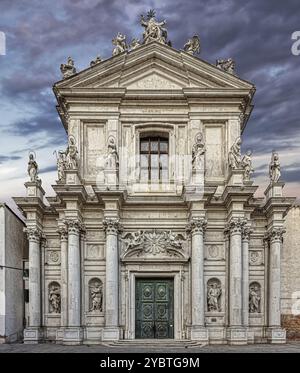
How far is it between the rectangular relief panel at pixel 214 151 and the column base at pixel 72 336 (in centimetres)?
786

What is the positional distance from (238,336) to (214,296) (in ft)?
5.89

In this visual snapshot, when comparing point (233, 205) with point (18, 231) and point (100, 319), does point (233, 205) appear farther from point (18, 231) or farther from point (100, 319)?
point (18, 231)

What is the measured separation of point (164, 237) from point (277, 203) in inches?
179

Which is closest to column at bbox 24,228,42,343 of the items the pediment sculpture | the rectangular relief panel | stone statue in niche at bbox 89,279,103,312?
stone statue in niche at bbox 89,279,103,312

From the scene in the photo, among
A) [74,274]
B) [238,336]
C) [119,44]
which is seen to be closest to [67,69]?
[119,44]

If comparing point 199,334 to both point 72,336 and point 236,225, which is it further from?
point 72,336

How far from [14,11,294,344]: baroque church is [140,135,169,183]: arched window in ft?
0.13

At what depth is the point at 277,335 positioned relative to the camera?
2488 centimetres

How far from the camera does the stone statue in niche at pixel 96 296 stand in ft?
82.9

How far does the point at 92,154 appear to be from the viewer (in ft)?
86.6

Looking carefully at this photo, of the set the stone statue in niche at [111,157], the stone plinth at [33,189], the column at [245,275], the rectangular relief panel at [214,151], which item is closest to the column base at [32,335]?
the stone plinth at [33,189]

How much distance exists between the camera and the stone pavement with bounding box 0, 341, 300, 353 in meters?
21.8

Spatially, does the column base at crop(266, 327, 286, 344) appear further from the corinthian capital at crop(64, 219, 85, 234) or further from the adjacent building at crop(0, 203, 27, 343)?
the adjacent building at crop(0, 203, 27, 343)

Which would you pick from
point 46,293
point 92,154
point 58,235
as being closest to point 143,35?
point 92,154
